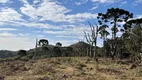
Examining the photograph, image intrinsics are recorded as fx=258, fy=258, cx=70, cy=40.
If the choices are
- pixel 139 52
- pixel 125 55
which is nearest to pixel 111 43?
pixel 125 55

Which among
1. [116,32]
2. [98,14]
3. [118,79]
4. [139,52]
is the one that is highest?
[98,14]

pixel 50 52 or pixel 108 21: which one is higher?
pixel 108 21

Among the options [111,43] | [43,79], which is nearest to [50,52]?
[111,43]

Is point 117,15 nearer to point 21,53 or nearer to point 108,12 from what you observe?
point 108,12

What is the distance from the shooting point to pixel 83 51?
78.8 metres

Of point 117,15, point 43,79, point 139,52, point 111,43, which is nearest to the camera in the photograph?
point 43,79

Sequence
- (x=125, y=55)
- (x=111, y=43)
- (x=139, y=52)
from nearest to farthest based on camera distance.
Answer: (x=139, y=52), (x=111, y=43), (x=125, y=55)

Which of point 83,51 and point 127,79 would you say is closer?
point 127,79

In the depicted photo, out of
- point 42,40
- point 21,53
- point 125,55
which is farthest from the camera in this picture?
point 42,40

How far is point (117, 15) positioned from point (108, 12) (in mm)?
1847

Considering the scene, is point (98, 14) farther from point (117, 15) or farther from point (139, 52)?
point (139, 52)

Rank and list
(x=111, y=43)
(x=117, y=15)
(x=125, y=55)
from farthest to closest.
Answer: (x=125, y=55)
(x=111, y=43)
(x=117, y=15)

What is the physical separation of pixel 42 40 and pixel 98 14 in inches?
1535

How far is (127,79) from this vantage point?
61.8ft
